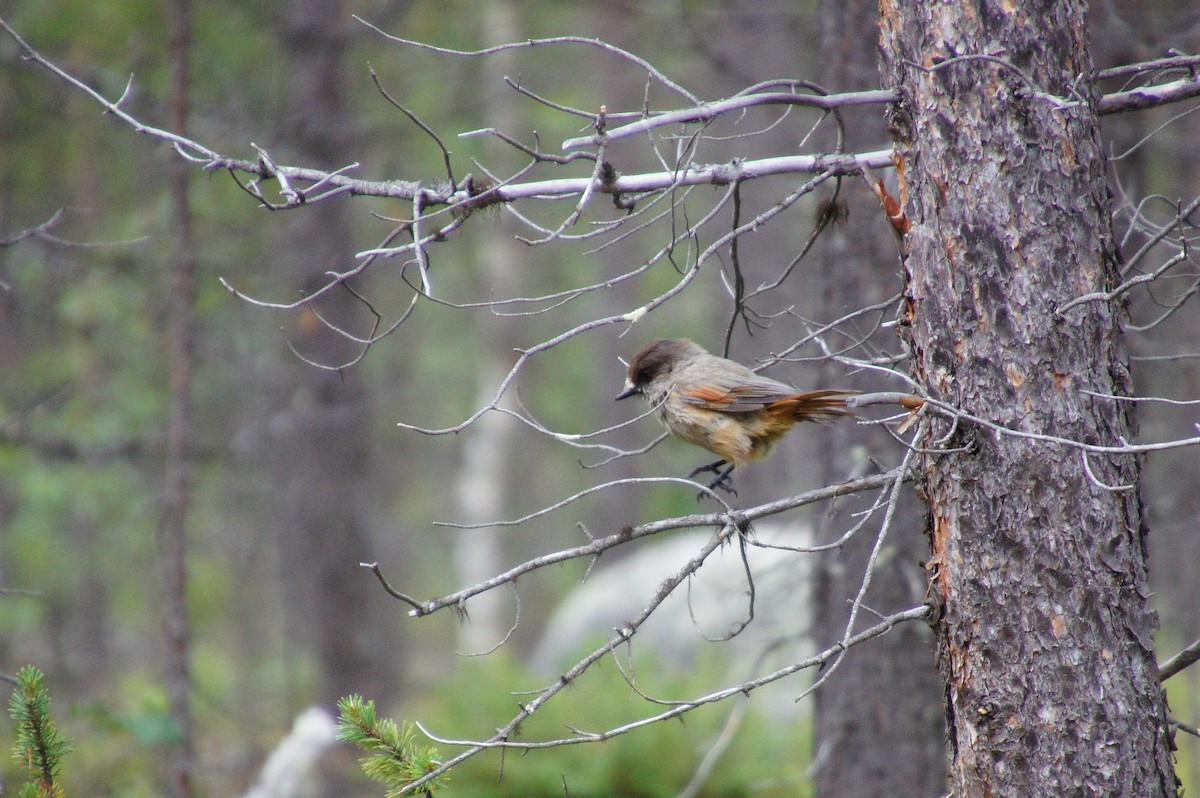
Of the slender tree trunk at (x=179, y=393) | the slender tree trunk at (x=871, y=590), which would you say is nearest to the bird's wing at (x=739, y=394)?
the slender tree trunk at (x=871, y=590)

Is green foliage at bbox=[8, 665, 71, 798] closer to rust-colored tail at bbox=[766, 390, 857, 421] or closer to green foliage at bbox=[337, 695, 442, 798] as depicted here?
green foliage at bbox=[337, 695, 442, 798]

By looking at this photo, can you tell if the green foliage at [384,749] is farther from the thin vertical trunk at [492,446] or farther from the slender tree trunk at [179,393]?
the thin vertical trunk at [492,446]

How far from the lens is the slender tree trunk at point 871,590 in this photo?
16.2ft

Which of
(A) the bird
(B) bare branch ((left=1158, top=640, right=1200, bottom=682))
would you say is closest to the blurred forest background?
(A) the bird

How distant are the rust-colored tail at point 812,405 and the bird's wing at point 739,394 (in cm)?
16

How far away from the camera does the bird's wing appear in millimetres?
4136

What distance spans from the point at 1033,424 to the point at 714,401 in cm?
180

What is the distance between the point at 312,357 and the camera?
9.03 m

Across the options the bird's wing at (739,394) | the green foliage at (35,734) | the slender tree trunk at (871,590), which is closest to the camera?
the green foliage at (35,734)

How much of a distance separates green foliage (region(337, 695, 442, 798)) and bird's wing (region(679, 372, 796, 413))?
2.00 meters

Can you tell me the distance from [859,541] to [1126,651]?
265cm

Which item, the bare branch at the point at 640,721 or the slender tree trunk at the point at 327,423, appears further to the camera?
the slender tree trunk at the point at 327,423

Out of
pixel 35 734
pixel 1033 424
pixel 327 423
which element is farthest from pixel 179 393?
pixel 1033 424

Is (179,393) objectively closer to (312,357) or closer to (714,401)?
(312,357)
